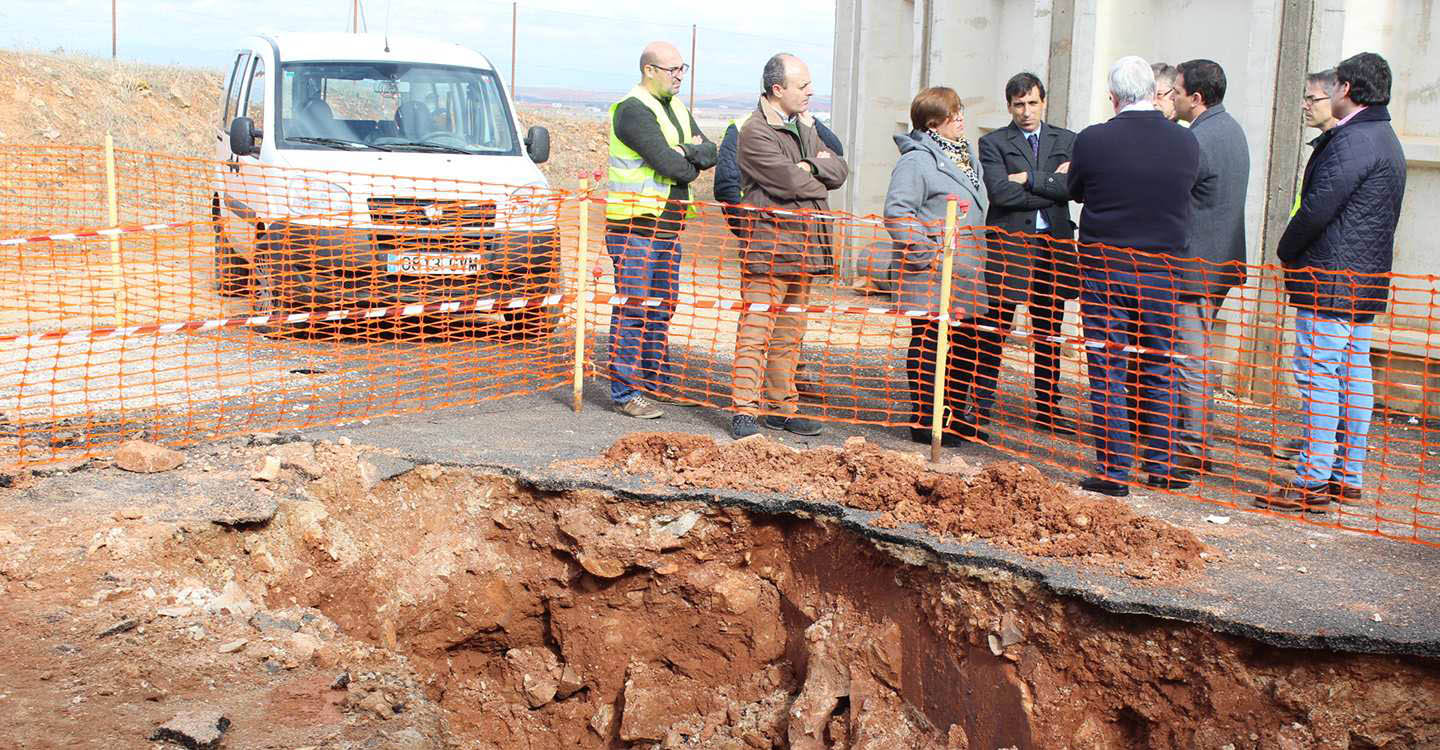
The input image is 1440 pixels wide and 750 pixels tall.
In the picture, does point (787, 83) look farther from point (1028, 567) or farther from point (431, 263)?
point (431, 263)

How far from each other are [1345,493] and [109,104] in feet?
65.8

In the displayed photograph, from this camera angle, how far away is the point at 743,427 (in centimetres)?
741

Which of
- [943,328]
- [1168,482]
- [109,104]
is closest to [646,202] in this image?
[943,328]

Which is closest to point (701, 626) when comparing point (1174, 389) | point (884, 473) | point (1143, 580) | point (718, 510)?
point (718, 510)

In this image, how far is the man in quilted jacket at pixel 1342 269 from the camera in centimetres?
601

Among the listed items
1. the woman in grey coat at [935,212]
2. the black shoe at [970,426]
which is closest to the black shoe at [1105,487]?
the woman in grey coat at [935,212]

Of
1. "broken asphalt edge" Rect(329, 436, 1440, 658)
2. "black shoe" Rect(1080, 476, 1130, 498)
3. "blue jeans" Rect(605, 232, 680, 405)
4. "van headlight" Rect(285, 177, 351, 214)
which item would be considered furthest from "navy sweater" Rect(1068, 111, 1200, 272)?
"van headlight" Rect(285, 177, 351, 214)

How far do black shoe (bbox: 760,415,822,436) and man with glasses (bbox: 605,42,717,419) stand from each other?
2.03 feet

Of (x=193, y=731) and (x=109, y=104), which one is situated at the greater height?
(x=109, y=104)

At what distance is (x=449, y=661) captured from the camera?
6645mm

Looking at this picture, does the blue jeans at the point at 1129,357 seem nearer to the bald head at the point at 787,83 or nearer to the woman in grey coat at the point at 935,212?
the woman in grey coat at the point at 935,212

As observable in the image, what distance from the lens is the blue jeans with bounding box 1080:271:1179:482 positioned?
20.9 ft

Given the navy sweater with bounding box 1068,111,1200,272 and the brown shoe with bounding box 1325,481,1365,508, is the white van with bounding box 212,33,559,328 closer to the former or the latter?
the navy sweater with bounding box 1068,111,1200,272

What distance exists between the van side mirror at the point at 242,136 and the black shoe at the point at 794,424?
15.8 ft
